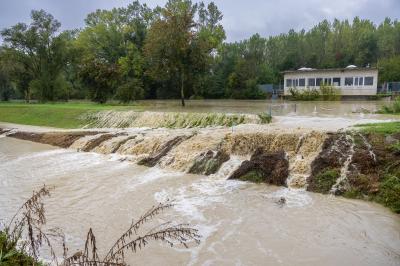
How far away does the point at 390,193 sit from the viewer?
921 cm

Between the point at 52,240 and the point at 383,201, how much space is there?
7.89 metres

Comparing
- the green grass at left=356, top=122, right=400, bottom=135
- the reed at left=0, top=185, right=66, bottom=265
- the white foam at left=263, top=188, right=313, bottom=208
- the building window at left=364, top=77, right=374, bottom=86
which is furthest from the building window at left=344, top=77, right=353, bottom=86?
the reed at left=0, top=185, right=66, bottom=265

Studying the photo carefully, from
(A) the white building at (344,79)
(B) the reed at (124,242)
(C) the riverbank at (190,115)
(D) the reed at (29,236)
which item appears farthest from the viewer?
(A) the white building at (344,79)

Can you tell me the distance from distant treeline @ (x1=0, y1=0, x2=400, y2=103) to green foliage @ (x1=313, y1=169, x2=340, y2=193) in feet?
69.0

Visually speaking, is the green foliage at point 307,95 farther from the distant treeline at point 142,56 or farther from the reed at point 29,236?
the reed at point 29,236

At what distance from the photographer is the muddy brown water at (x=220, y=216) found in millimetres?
6772

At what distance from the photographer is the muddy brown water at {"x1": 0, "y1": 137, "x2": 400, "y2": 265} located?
22.2 ft

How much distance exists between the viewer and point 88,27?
5394 cm

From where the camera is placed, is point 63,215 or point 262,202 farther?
point 262,202

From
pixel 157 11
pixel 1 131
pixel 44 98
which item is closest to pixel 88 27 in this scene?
pixel 157 11

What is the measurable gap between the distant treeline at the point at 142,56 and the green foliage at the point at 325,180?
Answer: 2102 centimetres

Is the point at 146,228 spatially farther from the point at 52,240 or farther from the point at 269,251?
the point at 269,251

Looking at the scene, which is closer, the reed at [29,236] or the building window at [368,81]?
the reed at [29,236]

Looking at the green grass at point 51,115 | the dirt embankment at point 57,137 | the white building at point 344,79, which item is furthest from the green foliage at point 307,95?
the dirt embankment at point 57,137
